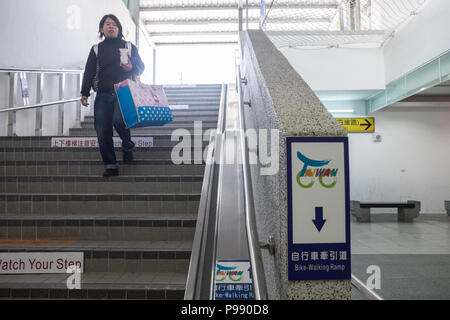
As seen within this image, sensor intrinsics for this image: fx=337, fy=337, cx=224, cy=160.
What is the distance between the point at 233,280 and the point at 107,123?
1911 mm

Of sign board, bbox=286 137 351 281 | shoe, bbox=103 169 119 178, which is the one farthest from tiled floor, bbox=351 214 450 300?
shoe, bbox=103 169 119 178

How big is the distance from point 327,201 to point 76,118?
532cm

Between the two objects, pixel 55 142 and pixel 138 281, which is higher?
pixel 55 142

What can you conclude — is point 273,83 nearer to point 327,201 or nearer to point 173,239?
point 327,201

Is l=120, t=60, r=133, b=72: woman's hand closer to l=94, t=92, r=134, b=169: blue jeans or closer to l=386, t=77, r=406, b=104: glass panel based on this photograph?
l=94, t=92, r=134, b=169: blue jeans

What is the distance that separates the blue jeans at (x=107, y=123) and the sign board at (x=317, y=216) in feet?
7.41

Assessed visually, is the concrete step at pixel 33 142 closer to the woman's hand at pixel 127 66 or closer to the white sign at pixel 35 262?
the woman's hand at pixel 127 66

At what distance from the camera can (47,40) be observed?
499 cm

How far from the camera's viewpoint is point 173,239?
7.93 ft

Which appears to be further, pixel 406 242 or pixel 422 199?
pixel 422 199

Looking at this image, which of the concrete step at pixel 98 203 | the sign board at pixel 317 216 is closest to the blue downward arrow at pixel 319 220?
the sign board at pixel 317 216

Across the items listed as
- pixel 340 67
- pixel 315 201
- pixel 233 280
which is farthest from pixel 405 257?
pixel 340 67

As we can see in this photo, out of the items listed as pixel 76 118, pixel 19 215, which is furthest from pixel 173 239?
pixel 76 118

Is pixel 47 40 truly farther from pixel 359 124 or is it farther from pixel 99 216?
pixel 359 124
